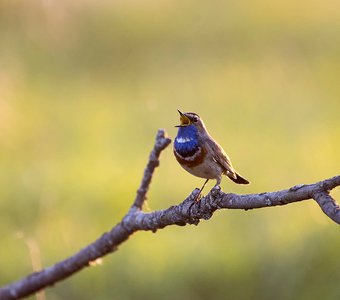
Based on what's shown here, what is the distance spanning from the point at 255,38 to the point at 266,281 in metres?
4.78

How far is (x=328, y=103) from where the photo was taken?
8312mm

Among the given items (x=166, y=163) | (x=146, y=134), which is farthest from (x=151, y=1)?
(x=166, y=163)

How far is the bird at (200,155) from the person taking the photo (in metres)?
3.82

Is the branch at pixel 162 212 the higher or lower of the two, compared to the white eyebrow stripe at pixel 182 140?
lower

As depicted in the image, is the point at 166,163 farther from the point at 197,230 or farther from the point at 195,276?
the point at 195,276

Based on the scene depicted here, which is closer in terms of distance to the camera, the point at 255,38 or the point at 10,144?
the point at 10,144

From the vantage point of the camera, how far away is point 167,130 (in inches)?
292

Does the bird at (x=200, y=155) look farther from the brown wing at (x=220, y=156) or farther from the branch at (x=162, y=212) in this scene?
the branch at (x=162, y=212)

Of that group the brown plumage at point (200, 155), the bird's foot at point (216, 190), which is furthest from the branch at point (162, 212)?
the brown plumage at point (200, 155)

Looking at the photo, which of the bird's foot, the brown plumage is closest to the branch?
the bird's foot

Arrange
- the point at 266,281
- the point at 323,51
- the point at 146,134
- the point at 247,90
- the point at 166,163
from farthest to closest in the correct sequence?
the point at 323,51
the point at 247,90
the point at 146,134
the point at 166,163
the point at 266,281

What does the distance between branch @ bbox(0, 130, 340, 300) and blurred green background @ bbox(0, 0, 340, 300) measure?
0.99 feet

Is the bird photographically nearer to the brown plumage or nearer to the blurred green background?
the brown plumage

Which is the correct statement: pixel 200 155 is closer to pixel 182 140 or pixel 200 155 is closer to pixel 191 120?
pixel 182 140
